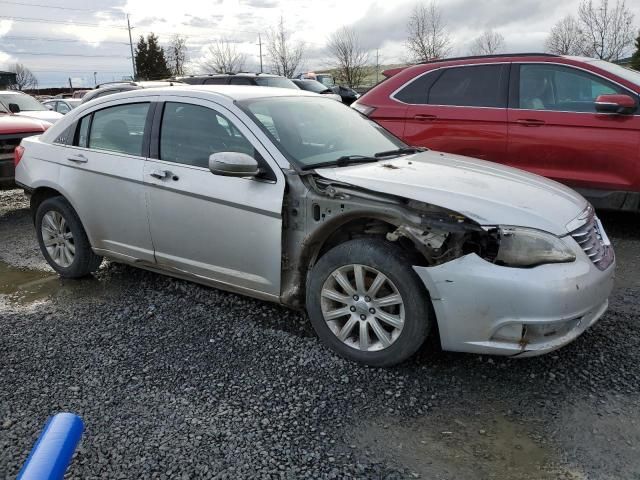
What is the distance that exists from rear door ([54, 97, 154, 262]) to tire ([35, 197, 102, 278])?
15 centimetres

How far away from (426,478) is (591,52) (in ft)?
111

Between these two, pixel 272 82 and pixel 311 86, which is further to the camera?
pixel 311 86

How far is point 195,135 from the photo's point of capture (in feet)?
12.9

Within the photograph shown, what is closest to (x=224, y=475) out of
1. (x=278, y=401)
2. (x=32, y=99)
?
(x=278, y=401)

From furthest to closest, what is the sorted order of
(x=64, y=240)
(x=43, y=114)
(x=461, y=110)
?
(x=43, y=114) < (x=461, y=110) < (x=64, y=240)

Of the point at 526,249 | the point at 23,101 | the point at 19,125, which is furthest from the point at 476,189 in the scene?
the point at 23,101

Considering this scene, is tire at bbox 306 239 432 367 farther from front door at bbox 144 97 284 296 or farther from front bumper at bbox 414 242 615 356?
front door at bbox 144 97 284 296

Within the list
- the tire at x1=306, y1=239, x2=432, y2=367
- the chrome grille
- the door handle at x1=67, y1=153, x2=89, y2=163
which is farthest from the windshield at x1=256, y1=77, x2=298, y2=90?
the chrome grille

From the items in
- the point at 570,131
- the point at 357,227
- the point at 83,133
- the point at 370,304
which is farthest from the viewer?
the point at 570,131

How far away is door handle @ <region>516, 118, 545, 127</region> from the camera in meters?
5.53

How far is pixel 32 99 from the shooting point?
1141cm

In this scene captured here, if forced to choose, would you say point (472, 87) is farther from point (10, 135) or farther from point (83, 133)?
point (10, 135)

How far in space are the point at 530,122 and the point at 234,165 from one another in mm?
3448

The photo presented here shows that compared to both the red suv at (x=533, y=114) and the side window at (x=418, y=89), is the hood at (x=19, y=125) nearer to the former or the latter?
the red suv at (x=533, y=114)
